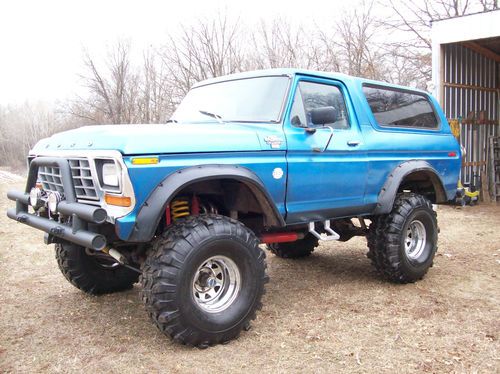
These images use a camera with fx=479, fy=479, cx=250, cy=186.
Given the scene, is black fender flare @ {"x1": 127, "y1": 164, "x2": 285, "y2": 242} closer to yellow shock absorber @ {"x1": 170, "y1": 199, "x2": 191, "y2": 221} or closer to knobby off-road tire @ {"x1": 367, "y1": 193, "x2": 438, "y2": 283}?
yellow shock absorber @ {"x1": 170, "y1": 199, "x2": 191, "y2": 221}

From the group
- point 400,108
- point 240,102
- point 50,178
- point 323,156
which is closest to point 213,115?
point 240,102

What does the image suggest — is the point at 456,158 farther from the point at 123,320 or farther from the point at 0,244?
the point at 0,244

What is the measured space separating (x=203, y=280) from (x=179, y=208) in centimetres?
61

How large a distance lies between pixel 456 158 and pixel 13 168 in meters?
37.2

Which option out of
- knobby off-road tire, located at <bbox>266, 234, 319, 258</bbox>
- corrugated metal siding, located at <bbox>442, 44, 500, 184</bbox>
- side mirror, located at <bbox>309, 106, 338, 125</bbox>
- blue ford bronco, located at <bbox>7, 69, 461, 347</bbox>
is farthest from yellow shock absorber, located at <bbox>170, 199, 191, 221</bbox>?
corrugated metal siding, located at <bbox>442, 44, 500, 184</bbox>

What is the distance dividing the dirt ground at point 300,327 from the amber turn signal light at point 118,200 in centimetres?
112

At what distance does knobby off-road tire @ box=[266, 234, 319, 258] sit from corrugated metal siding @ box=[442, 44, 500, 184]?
22.3ft

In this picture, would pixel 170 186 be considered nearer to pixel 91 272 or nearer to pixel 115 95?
pixel 91 272

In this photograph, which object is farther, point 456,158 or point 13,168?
point 13,168

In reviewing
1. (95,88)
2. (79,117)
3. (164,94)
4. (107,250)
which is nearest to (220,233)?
(107,250)

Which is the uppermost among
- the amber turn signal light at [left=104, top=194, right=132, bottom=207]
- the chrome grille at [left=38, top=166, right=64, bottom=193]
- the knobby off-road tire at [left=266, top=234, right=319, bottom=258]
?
the chrome grille at [left=38, top=166, right=64, bottom=193]

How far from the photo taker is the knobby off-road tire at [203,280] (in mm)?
3355

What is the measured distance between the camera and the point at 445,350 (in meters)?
3.50

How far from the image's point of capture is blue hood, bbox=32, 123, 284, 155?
10.6 ft
